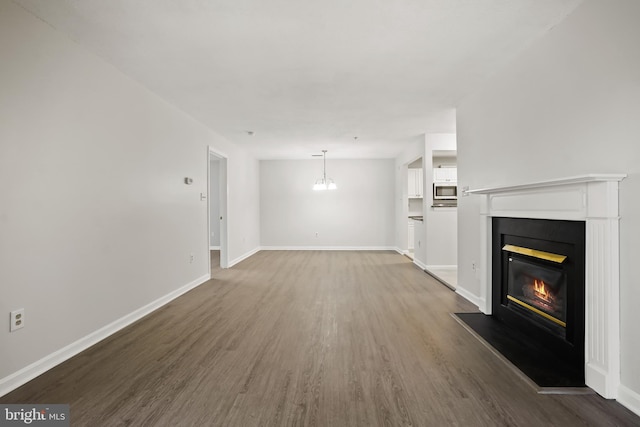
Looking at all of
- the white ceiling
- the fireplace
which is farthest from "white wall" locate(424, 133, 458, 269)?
the fireplace

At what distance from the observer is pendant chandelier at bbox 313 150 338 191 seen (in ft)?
26.6

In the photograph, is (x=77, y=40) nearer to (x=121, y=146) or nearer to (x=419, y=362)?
(x=121, y=146)

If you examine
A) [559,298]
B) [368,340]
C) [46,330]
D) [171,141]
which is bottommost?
[368,340]

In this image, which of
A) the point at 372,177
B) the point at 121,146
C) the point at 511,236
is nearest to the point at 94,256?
the point at 121,146

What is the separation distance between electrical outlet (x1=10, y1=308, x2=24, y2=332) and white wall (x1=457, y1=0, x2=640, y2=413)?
12.6ft

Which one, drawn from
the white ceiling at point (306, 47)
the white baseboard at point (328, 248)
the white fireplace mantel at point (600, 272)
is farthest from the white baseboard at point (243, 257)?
the white fireplace mantel at point (600, 272)

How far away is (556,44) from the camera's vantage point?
8.07 ft

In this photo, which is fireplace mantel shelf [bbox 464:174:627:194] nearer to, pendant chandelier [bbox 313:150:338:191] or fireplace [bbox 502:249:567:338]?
fireplace [bbox 502:249:567:338]

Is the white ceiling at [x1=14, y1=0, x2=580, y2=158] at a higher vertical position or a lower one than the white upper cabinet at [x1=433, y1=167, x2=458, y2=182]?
higher

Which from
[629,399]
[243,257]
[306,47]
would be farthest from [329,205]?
[629,399]

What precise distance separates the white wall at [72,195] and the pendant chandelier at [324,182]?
4.31 meters

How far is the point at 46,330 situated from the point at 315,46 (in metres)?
3.05

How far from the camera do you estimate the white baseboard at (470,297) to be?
3.68m

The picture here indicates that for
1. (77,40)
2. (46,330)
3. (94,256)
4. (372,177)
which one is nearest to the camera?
(46,330)
